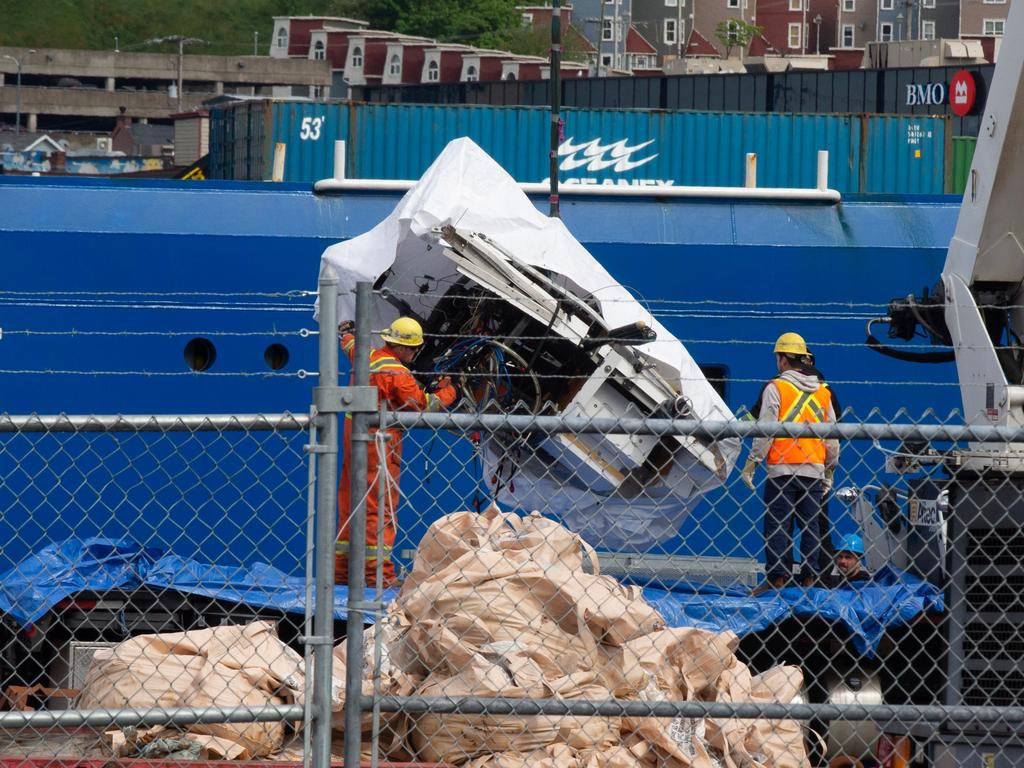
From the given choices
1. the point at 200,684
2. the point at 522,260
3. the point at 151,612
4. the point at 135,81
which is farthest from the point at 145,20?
the point at 200,684

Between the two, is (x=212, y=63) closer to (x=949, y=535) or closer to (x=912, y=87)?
(x=912, y=87)

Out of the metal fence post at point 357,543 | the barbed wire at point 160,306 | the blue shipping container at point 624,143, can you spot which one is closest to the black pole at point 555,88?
the barbed wire at point 160,306

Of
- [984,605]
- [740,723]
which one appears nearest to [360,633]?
[740,723]

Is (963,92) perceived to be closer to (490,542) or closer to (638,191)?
(638,191)

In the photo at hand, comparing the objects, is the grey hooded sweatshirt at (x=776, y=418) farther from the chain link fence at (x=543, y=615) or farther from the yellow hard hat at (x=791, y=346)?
the yellow hard hat at (x=791, y=346)

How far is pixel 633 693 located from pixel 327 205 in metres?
6.73

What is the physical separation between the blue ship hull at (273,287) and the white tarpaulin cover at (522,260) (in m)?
1.36

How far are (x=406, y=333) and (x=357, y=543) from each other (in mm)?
4930

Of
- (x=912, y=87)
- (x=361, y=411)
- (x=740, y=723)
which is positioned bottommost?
(x=740, y=723)

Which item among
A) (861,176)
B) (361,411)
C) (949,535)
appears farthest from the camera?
(861,176)

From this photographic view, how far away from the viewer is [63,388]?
36.9ft

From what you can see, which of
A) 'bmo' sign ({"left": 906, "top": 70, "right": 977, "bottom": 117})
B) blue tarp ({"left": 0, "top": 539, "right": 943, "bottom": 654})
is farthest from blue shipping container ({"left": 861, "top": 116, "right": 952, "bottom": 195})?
'bmo' sign ({"left": 906, "top": 70, "right": 977, "bottom": 117})

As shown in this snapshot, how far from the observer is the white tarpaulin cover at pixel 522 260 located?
9.20 meters

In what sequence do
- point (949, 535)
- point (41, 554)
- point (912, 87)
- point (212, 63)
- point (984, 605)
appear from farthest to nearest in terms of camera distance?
point (212, 63), point (912, 87), point (41, 554), point (949, 535), point (984, 605)
